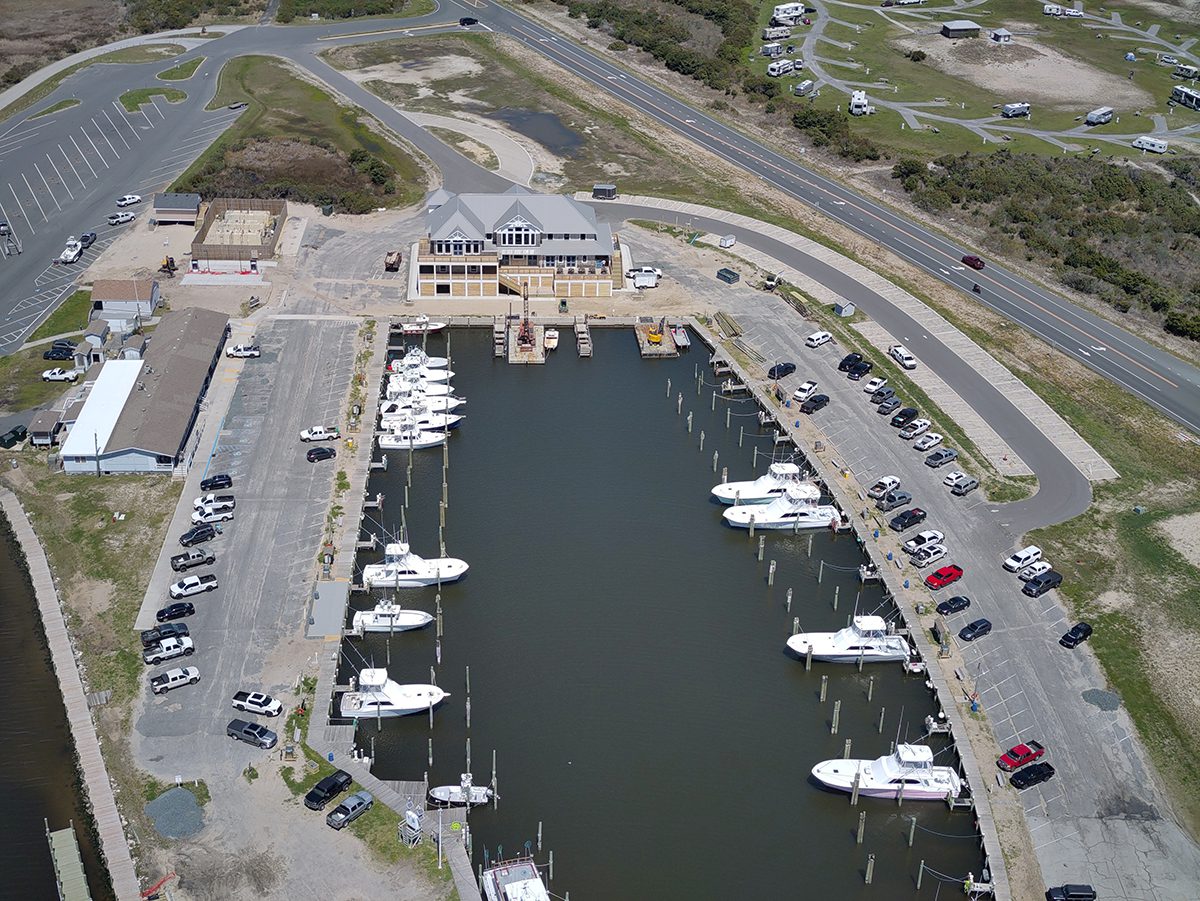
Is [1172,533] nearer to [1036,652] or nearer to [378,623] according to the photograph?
[1036,652]

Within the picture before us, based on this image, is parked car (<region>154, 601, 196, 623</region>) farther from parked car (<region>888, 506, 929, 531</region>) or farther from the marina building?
the marina building

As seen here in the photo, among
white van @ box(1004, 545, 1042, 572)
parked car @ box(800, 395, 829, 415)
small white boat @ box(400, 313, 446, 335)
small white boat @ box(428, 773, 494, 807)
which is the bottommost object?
small white boat @ box(428, 773, 494, 807)

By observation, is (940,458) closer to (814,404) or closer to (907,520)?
(907,520)

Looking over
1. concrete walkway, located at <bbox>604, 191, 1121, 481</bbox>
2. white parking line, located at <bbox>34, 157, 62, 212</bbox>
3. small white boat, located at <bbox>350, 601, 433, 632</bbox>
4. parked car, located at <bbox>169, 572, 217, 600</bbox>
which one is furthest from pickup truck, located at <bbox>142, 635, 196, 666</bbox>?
white parking line, located at <bbox>34, 157, 62, 212</bbox>

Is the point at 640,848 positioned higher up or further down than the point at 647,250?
further down

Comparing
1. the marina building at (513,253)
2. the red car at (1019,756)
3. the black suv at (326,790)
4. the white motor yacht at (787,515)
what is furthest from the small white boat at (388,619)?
the marina building at (513,253)

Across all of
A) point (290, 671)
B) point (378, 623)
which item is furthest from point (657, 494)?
point (290, 671)

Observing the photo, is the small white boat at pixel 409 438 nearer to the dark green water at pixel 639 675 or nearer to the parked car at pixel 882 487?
the dark green water at pixel 639 675
